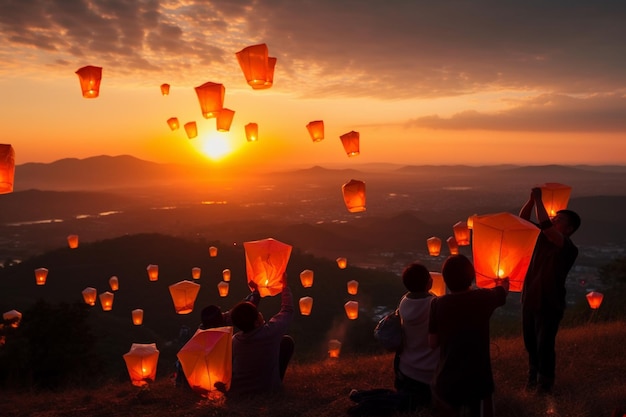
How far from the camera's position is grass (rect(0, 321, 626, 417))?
15.9 feet

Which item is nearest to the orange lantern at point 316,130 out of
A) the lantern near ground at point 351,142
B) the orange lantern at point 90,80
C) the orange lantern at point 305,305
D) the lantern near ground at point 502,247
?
the lantern near ground at point 351,142

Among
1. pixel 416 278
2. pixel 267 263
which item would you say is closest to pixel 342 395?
pixel 267 263

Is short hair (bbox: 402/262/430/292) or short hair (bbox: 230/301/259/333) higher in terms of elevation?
short hair (bbox: 402/262/430/292)

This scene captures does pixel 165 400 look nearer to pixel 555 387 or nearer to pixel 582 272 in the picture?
pixel 555 387

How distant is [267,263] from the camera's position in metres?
5.73

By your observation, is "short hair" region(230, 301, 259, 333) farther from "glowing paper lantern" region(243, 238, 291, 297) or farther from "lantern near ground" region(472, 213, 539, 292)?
"lantern near ground" region(472, 213, 539, 292)

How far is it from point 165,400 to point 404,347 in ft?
9.94

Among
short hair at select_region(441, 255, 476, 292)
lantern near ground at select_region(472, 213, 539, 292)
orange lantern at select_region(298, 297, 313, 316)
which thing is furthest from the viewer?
orange lantern at select_region(298, 297, 313, 316)

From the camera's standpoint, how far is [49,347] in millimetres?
13641

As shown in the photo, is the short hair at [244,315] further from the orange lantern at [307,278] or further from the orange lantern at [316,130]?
the orange lantern at [307,278]

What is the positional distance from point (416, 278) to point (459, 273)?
791mm

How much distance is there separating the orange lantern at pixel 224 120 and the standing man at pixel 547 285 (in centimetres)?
665

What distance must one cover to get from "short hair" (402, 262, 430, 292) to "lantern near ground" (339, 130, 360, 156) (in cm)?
691

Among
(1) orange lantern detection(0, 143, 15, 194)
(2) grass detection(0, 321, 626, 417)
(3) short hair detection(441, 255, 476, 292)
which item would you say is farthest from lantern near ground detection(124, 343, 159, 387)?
(3) short hair detection(441, 255, 476, 292)
